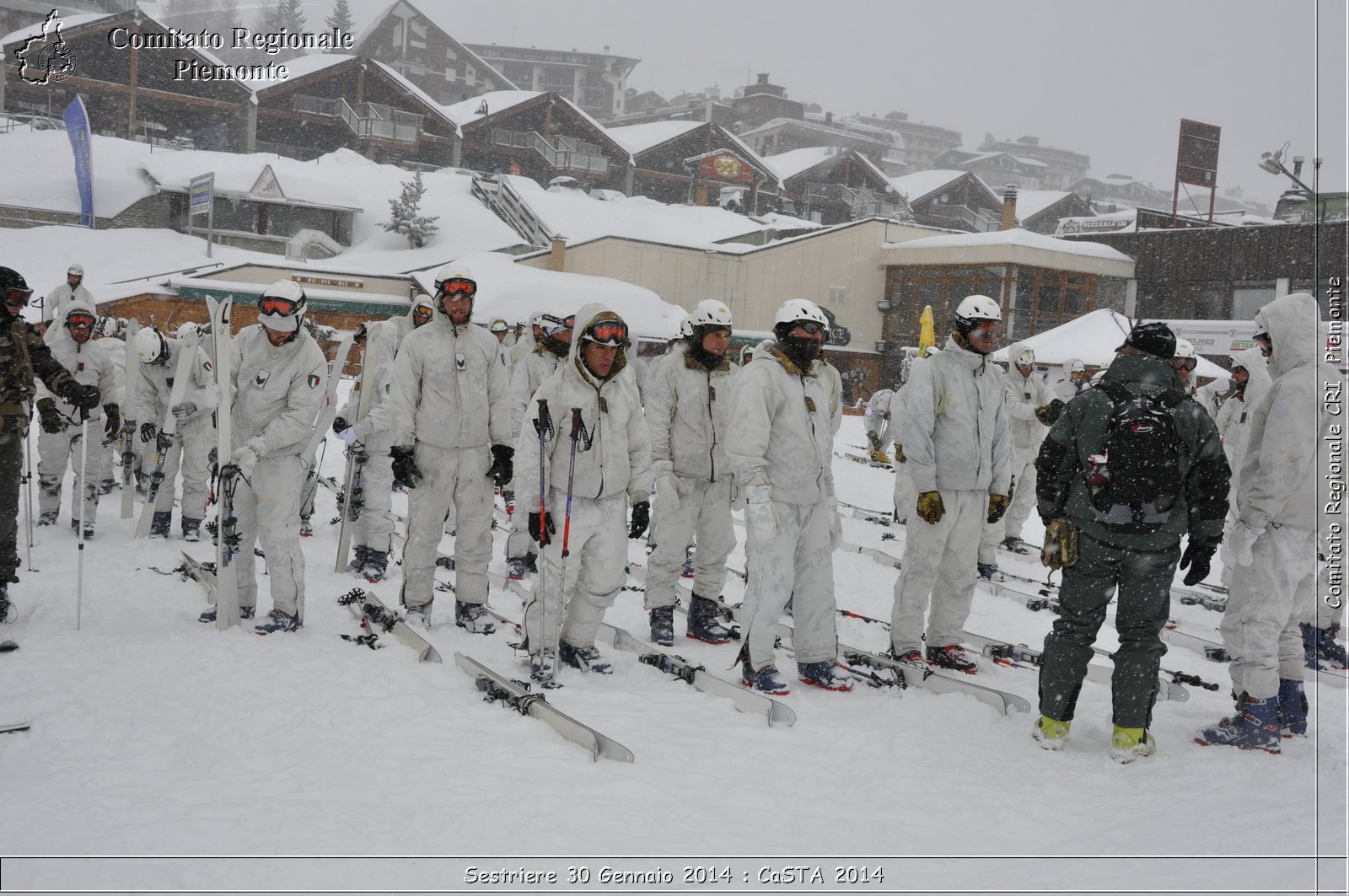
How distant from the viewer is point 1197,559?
467 cm

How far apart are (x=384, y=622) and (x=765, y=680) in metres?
2.47

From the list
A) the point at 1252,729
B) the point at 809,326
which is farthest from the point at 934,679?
the point at 809,326

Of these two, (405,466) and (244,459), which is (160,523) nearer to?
(244,459)

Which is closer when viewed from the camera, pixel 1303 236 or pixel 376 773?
pixel 376 773

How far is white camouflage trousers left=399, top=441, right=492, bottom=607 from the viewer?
6.32 metres

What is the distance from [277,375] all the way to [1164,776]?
533cm

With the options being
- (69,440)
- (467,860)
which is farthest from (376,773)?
(69,440)

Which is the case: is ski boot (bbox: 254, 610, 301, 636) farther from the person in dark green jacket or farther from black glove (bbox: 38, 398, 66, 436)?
the person in dark green jacket

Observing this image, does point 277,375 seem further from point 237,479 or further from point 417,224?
point 417,224

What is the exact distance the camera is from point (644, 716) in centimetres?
490

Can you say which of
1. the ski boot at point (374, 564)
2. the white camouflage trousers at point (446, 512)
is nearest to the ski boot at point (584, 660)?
the white camouflage trousers at point (446, 512)

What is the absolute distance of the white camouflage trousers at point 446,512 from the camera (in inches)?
249

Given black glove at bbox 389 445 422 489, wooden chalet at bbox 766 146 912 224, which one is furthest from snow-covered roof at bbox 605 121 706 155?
black glove at bbox 389 445 422 489

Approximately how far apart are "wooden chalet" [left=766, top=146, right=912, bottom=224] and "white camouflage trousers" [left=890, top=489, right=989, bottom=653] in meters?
43.1
